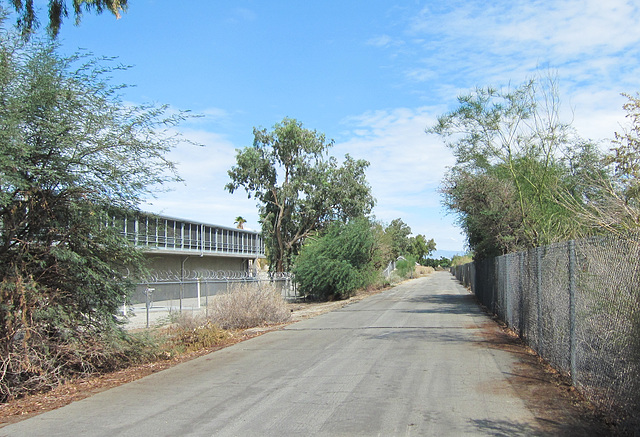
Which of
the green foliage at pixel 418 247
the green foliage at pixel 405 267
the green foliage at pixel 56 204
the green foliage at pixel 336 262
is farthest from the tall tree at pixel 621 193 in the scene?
the green foliage at pixel 418 247

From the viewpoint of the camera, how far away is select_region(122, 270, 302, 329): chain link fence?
15.5 metres

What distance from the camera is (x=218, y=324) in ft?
53.4

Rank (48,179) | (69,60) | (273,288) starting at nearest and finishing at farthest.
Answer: (48,179)
(69,60)
(273,288)

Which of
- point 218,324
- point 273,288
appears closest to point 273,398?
point 218,324

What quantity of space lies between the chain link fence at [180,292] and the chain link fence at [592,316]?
24.4ft

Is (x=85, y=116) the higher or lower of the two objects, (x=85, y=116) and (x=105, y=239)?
the higher

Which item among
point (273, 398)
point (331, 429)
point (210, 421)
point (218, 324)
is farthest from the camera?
point (218, 324)

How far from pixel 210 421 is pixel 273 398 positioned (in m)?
1.21

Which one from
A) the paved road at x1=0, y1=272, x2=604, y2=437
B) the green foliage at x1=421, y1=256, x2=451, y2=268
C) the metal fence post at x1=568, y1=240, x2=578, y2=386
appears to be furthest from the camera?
the green foliage at x1=421, y1=256, x2=451, y2=268

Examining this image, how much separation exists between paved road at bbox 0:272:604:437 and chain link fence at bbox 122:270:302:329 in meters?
2.43

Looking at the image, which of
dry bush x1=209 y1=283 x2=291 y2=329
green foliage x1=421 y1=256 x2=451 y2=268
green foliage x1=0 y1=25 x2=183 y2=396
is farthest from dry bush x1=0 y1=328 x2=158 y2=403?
green foliage x1=421 y1=256 x2=451 y2=268

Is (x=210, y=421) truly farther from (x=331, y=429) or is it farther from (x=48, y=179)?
(x=48, y=179)

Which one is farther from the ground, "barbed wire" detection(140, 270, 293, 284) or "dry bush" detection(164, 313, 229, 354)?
"barbed wire" detection(140, 270, 293, 284)

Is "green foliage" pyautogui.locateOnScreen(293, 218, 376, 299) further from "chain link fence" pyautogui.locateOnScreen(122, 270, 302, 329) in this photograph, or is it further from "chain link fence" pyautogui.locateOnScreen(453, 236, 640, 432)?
"chain link fence" pyautogui.locateOnScreen(453, 236, 640, 432)
